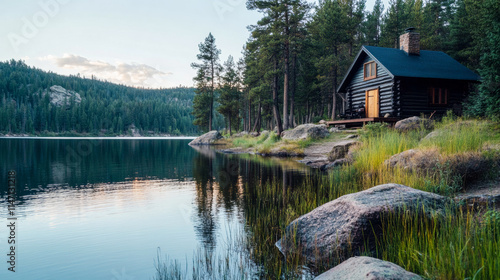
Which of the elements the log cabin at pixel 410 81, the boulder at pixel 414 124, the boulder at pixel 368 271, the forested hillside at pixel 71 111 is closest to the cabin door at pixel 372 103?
the log cabin at pixel 410 81

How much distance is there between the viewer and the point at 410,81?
22625 mm

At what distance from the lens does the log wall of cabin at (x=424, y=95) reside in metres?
22.5

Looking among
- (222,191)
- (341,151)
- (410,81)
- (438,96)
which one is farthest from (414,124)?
(222,191)

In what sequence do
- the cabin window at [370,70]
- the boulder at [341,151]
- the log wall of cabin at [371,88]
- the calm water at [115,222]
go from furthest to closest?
1. the cabin window at [370,70]
2. the log wall of cabin at [371,88]
3. the boulder at [341,151]
4. the calm water at [115,222]

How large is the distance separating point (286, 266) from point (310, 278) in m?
0.47

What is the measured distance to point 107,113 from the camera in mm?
129250

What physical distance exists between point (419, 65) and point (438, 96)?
289 centimetres

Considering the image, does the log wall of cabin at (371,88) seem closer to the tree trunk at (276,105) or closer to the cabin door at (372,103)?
the cabin door at (372,103)

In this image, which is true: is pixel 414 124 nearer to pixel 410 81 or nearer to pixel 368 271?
pixel 410 81

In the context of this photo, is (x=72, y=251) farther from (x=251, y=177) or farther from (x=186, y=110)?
(x=186, y=110)

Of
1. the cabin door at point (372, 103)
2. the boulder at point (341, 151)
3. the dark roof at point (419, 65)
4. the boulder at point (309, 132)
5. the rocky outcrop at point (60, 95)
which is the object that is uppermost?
the rocky outcrop at point (60, 95)

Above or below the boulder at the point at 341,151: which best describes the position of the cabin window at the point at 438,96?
above

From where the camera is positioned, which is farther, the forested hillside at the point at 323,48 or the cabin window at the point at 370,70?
the cabin window at the point at 370,70

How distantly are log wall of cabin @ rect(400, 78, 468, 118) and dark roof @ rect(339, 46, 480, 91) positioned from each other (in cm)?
66
